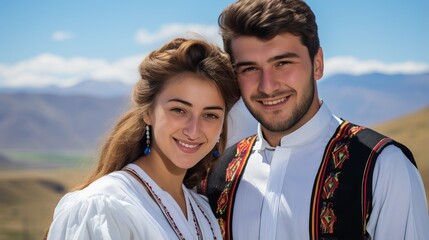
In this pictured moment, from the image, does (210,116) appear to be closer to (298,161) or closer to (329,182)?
(298,161)

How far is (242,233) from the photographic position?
3.49 metres

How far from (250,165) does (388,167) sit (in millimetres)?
917

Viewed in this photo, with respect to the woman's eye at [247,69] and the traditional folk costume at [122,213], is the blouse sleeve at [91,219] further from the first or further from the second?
the woman's eye at [247,69]

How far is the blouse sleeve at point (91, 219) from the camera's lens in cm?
267

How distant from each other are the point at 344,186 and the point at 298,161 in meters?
0.37

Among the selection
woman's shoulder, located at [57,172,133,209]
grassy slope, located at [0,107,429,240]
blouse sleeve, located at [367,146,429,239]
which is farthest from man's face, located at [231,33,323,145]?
grassy slope, located at [0,107,429,240]

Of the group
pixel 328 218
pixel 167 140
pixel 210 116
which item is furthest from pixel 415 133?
pixel 167 140

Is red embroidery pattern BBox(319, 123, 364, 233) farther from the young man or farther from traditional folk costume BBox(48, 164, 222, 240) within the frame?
traditional folk costume BBox(48, 164, 222, 240)

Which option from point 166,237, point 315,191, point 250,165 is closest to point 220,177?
point 250,165

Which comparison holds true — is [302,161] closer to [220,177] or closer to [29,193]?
[220,177]

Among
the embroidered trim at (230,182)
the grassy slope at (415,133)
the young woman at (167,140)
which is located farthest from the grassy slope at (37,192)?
the young woman at (167,140)

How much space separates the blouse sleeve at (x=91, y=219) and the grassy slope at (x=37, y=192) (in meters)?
63.0

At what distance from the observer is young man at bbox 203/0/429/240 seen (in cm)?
316

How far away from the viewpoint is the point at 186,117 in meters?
3.16
